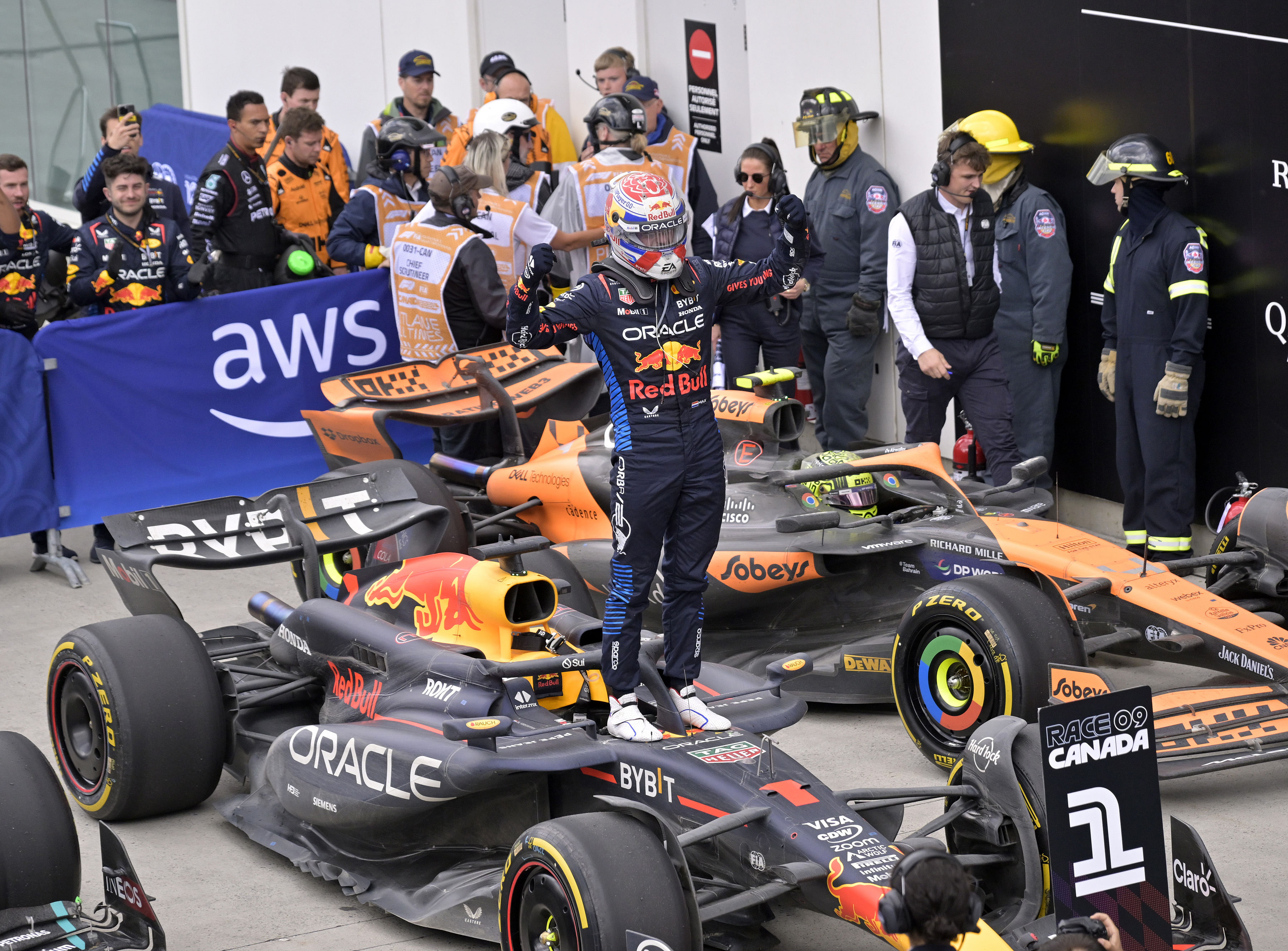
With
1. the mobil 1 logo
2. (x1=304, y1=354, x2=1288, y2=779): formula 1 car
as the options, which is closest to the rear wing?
(x1=304, y1=354, x2=1288, y2=779): formula 1 car

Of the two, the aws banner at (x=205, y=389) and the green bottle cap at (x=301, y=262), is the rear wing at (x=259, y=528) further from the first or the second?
the green bottle cap at (x=301, y=262)

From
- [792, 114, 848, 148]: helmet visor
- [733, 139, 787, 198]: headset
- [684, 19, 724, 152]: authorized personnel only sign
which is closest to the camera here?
[733, 139, 787, 198]: headset

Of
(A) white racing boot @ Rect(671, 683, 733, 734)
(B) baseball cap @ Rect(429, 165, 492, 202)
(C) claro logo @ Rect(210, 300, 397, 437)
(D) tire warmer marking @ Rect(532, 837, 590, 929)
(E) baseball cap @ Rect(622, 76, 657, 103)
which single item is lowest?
(D) tire warmer marking @ Rect(532, 837, 590, 929)

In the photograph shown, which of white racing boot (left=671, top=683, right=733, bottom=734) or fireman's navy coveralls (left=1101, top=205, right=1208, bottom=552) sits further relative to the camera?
fireman's navy coveralls (left=1101, top=205, right=1208, bottom=552)

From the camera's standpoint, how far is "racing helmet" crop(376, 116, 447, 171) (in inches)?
467

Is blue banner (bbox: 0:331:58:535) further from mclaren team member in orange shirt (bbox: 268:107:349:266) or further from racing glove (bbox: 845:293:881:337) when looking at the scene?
racing glove (bbox: 845:293:881:337)

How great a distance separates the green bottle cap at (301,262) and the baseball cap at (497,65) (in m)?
3.39

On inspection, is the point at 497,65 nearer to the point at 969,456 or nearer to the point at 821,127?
the point at 821,127

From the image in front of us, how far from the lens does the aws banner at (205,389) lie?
1032cm

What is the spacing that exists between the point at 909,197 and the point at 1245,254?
115 inches

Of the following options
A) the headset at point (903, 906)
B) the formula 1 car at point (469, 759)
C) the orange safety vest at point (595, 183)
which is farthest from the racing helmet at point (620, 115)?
the headset at point (903, 906)

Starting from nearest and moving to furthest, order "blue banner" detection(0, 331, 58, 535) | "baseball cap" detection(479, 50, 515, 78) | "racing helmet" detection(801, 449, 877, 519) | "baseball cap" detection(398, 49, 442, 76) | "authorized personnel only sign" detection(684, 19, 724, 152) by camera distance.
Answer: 1. "racing helmet" detection(801, 449, 877, 519)
2. "blue banner" detection(0, 331, 58, 535)
3. "baseball cap" detection(398, 49, 442, 76)
4. "authorized personnel only sign" detection(684, 19, 724, 152)
5. "baseball cap" detection(479, 50, 515, 78)

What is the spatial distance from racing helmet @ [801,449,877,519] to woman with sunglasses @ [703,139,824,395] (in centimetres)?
290

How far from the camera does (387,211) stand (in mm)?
11930
